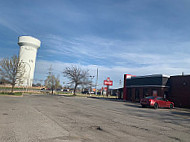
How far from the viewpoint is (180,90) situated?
84.5 feet

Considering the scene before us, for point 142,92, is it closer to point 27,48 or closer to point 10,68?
point 10,68

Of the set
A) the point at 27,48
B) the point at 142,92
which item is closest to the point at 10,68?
the point at 142,92

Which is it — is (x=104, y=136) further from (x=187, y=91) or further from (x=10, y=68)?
(x=10, y=68)

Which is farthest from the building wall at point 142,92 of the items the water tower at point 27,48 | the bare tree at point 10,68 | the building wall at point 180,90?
the water tower at point 27,48

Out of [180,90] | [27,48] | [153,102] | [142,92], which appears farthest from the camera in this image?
[27,48]

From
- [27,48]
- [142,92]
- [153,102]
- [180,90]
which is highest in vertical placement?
[27,48]

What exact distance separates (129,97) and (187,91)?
40.6 ft

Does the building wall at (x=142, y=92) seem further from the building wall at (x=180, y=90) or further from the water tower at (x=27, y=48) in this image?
the water tower at (x=27, y=48)

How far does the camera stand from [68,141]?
5.22 m

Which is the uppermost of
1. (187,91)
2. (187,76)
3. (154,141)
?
(187,76)

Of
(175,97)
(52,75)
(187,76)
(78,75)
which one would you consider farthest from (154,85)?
(52,75)

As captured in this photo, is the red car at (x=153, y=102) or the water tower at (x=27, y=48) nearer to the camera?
the red car at (x=153, y=102)

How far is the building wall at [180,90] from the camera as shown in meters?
24.6

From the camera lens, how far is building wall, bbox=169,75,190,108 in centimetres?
2459
